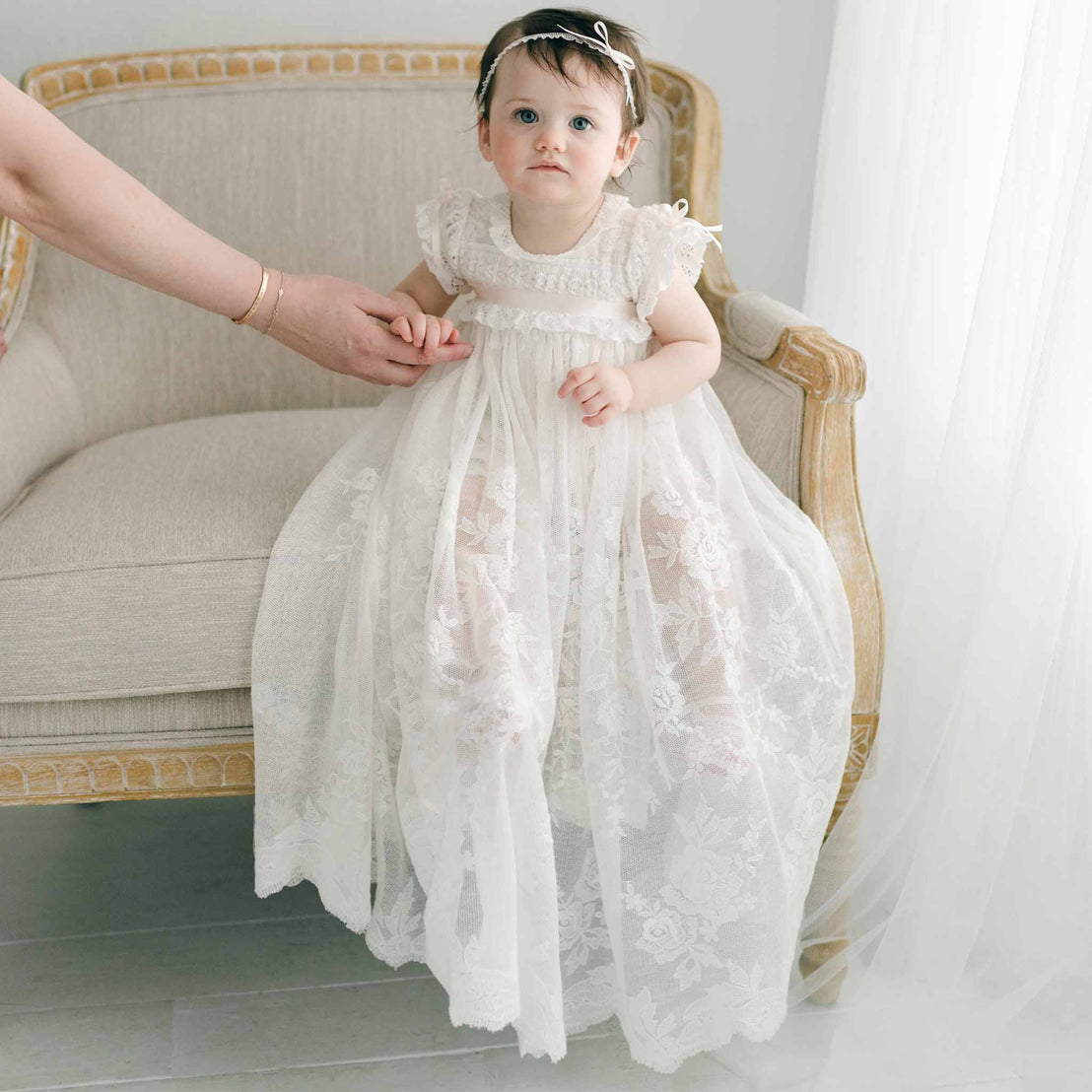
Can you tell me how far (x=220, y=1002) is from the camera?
1369mm

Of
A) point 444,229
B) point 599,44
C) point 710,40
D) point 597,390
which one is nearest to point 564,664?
point 597,390

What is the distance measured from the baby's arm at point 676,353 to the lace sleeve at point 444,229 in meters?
0.23

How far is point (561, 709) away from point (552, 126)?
580 millimetres

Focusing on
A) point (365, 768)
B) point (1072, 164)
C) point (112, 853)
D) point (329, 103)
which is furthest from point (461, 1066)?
point (329, 103)

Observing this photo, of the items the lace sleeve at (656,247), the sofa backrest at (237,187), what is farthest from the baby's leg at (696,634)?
the sofa backrest at (237,187)

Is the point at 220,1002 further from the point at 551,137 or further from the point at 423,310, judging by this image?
the point at 551,137

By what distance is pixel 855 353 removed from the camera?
1333 mm

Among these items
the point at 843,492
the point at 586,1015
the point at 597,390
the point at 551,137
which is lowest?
the point at 586,1015

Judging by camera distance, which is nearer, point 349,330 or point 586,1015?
point 586,1015

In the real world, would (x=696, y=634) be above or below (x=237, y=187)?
below

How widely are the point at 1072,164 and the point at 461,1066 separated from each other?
1.12 meters

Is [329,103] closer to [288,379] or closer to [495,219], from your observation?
[288,379]

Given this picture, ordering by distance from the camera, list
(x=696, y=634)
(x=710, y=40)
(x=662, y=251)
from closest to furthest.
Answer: (x=696, y=634)
(x=662, y=251)
(x=710, y=40)

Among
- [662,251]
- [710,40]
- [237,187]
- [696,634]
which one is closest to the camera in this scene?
[696,634]
